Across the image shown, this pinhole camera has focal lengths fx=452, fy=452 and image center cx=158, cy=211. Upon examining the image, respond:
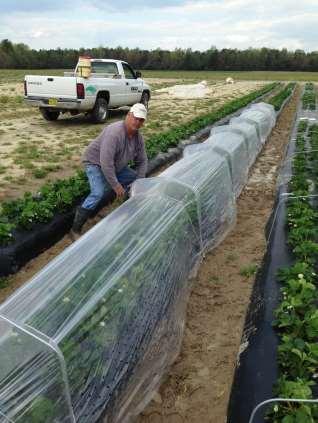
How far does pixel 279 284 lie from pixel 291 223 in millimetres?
1458

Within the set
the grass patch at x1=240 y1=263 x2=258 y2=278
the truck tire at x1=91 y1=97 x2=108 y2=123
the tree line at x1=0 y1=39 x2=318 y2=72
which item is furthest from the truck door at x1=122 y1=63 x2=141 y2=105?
the tree line at x1=0 y1=39 x2=318 y2=72

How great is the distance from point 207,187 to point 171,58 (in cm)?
7585

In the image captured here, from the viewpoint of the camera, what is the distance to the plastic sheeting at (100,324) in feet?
7.12

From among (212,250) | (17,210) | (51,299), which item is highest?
(51,299)

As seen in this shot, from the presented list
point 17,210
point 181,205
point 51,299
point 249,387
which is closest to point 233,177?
point 181,205

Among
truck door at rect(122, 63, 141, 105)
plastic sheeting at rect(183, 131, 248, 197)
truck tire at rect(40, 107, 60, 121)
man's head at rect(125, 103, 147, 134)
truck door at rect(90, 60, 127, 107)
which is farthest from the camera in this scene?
truck door at rect(122, 63, 141, 105)

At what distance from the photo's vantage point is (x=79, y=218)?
5496 mm

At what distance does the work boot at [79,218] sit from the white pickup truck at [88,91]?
275 inches

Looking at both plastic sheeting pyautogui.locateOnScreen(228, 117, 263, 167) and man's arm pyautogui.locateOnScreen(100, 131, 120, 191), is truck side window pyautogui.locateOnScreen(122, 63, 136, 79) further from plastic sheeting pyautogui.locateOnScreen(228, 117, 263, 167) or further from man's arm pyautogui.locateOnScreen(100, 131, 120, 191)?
man's arm pyautogui.locateOnScreen(100, 131, 120, 191)

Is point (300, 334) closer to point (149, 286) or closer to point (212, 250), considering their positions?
point (149, 286)

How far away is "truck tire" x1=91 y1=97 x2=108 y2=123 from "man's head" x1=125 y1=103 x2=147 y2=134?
27.0 feet

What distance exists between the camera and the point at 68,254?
10.2 feet

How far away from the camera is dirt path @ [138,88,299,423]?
3113mm

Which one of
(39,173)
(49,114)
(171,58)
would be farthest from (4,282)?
(171,58)
